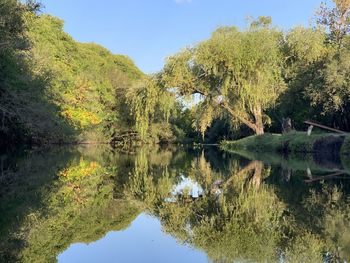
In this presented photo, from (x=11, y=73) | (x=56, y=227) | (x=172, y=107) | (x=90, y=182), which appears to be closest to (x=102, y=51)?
(x=172, y=107)

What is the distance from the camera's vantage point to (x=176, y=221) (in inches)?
246

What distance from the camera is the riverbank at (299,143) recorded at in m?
20.4

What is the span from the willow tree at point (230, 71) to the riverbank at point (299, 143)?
1.99 metres

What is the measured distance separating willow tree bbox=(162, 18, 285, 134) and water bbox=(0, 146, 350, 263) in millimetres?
14764

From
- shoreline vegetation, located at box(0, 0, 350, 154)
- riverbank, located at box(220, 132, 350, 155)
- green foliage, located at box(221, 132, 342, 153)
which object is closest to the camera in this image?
shoreline vegetation, located at box(0, 0, 350, 154)

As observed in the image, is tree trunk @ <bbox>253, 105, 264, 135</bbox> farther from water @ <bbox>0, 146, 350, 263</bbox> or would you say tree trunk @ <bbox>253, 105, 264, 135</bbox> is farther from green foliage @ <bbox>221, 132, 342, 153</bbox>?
water @ <bbox>0, 146, 350, 263</bbox>

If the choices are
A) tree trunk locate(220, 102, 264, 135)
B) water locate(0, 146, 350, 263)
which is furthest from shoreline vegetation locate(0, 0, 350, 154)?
water locate(0, 146, 350, 263)

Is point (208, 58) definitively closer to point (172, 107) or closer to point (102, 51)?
point (172, 107)

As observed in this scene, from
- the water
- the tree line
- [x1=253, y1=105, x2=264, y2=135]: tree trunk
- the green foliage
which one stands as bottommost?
the water

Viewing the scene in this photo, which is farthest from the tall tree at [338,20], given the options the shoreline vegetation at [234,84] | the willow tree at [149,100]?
the willow tree at [149,100]

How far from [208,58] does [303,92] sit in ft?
22.2

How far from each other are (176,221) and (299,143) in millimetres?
17734

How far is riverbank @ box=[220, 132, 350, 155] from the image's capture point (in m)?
20.4

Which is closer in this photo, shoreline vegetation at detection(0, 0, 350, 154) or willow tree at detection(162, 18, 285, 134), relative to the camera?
shoreline vegetation at detection(0, 0, 350, 154)
